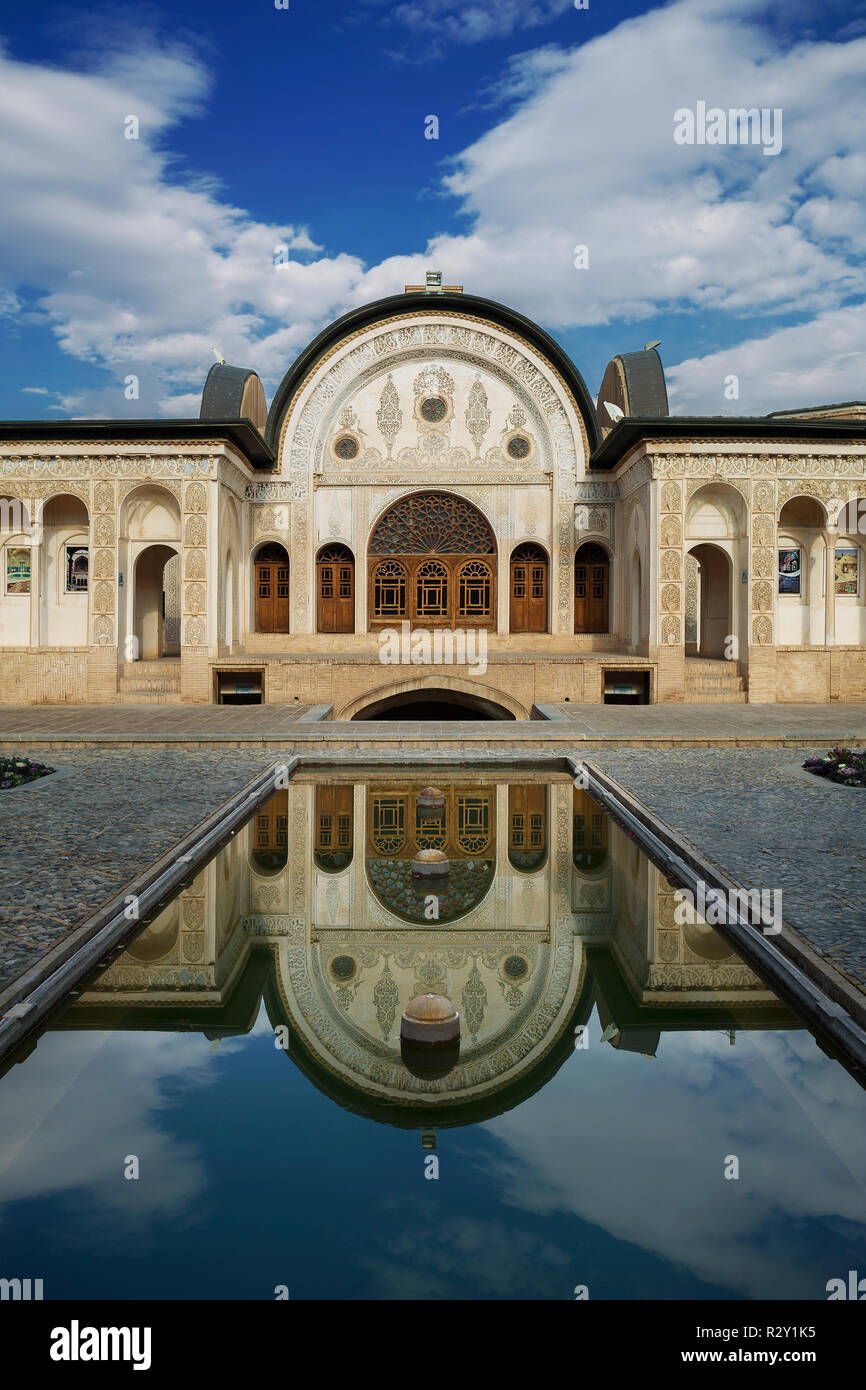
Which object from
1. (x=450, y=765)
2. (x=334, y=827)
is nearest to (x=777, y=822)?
(x=334, y=827)

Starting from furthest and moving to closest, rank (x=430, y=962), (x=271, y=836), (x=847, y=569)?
(x=847, y=569) < (x=271, y=836) < (x=430, y=962)

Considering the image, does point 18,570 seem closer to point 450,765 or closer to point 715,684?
point 450,765

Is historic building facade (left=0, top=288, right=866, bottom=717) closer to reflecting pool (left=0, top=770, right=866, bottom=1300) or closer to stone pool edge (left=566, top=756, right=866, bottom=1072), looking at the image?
stone pool edge (left=566, top=756, right=866, bottom=1072)

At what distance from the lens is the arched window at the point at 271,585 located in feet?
64.6

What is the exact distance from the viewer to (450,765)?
10102mm

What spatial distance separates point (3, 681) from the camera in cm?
1611

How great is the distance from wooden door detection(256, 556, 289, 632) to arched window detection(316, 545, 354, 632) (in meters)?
0.70

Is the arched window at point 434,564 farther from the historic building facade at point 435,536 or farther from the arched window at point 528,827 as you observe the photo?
the arched window at point 528,827

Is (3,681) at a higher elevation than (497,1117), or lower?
higher

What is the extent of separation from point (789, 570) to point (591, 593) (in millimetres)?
3915

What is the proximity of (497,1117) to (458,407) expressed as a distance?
58.0 ft

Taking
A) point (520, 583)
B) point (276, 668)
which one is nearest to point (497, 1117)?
point (276, 668)
